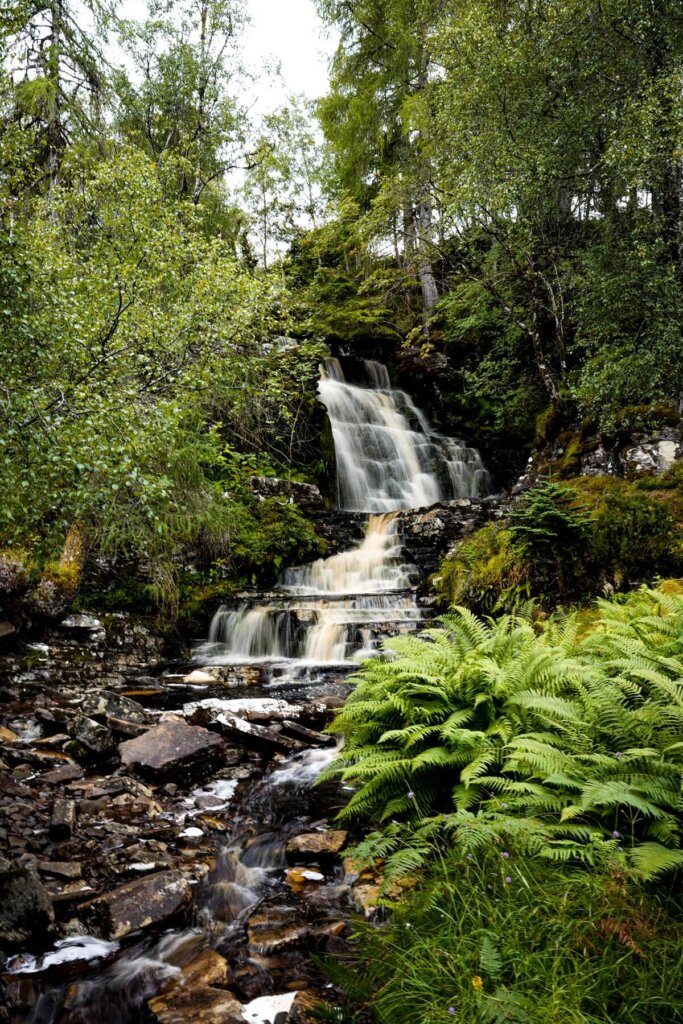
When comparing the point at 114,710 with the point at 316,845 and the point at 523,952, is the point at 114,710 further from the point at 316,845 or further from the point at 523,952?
the point at 523,952

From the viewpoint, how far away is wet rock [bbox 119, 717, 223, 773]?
224 inches

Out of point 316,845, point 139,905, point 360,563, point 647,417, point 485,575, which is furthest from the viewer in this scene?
point 360,563

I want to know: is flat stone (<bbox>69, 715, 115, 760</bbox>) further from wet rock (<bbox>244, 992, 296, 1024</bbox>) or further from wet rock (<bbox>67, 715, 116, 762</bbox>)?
wet rock (<bbox>244, 992, 296, 1024</bbox>)

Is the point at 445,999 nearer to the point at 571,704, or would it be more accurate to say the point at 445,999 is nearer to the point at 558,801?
the point at 558,801

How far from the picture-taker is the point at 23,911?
11.0 ft

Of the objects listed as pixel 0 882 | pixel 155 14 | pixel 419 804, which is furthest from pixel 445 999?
pixel 155 14

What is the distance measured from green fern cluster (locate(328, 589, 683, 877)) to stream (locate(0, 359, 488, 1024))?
70cm

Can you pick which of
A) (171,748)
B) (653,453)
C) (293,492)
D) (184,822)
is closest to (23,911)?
(184,822)

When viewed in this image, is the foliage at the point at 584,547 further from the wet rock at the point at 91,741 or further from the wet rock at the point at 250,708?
the wet rock at the point at 91,741

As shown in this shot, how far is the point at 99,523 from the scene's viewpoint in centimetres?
1015

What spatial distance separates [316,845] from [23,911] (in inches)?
78.3

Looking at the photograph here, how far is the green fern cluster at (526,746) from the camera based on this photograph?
2918mm

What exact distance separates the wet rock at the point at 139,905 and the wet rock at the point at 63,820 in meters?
0.93

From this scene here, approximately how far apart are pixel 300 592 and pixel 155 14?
64.4 ft
